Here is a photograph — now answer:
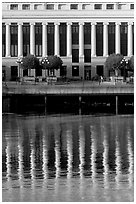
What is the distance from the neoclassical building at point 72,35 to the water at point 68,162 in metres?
48.7

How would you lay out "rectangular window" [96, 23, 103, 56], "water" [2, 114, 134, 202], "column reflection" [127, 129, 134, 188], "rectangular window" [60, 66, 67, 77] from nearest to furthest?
"water" [2, 114, 134, 202], "column reflection" [127, 129, 134, 188], "rectangular window" [60, 66, 67, 77], "rectangular window" [96, 23, 103, 56]

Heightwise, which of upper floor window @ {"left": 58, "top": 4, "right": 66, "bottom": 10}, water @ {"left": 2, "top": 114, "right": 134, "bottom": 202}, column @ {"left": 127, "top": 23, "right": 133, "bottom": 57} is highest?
upper floor window @ {"left": 58, "top": 4, "right": 66, "bottom": 10}

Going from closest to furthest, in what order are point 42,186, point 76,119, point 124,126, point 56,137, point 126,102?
point 42,186 → point 56,137 → point 124,126 → point 76,119 → point 126,102

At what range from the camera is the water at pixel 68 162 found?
21.5m

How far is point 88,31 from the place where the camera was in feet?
319

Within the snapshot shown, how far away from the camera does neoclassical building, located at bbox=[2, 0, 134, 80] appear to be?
9606 centimetres

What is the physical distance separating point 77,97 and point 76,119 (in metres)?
15.0

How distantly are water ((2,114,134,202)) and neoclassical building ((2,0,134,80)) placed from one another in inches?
1917

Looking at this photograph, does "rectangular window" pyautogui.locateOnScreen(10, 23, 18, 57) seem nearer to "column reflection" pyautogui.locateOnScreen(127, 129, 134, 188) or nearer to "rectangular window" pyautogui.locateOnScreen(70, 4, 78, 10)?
"rectangular window" pyautogui.locateOnScreen(70, 4, 78, 10)

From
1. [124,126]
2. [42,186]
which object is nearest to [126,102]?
[124,126]

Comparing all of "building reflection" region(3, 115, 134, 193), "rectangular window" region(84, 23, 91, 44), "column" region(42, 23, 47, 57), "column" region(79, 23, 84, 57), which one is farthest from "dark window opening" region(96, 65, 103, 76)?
"building reflection" region(3, 115, 134, 193)

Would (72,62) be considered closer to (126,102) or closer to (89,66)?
(89,66)

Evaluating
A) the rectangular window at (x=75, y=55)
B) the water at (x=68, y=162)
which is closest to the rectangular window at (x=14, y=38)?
the rectangular window at (x=75, y=55)

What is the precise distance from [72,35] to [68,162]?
230 ft
